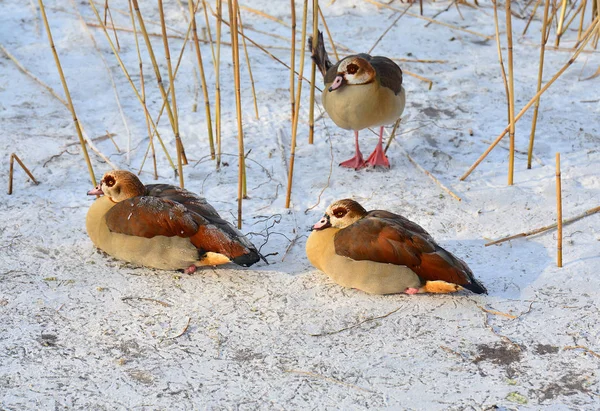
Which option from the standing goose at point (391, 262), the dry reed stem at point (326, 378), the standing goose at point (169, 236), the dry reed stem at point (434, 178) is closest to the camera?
the dry reed stem at point (326, 378)

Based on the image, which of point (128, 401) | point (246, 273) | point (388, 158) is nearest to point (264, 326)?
point (246, 273)

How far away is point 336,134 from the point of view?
660 cm

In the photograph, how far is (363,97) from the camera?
232 inches

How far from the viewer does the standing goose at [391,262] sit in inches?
164

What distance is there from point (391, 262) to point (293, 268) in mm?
696

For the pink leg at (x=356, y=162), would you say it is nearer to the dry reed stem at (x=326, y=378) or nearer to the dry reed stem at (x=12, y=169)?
the dry reed stem at (x=12, y=169)

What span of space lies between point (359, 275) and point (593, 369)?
127 cm

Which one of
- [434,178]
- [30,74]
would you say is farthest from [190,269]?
[30,74]

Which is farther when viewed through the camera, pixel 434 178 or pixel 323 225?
pixel 434 178

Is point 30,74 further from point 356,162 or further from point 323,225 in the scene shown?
point 323,225

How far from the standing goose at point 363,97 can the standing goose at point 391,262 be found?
173 cm

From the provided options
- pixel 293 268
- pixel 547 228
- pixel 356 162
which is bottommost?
pixel 356 162

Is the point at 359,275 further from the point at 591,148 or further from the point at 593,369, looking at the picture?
the point at 591,148

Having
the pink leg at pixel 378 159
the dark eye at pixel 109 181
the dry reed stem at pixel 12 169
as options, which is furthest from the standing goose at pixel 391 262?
the dry reed stem at pixel 12 169
